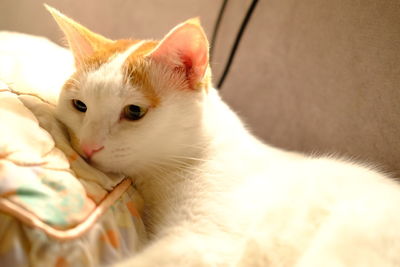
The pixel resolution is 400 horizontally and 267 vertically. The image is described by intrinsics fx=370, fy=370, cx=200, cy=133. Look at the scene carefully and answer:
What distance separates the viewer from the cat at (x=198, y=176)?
2.32 ft

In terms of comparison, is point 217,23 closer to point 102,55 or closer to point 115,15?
point 115,15

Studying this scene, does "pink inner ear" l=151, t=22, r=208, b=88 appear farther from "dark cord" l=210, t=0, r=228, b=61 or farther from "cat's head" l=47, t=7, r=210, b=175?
"dark cord" l=210, t=0, r=228, b=61

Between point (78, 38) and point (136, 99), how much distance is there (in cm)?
26

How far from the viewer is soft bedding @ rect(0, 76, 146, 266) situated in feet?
1.81

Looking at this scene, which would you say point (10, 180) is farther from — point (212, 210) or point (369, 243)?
point (369, 243)

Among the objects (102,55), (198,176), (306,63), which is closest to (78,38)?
(102,55)

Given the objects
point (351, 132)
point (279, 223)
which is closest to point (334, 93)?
point (351, 132)

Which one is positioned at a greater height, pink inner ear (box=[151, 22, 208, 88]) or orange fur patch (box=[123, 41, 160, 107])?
pink inner ear (box=[151, 22, 208, 88])

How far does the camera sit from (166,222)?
79cm

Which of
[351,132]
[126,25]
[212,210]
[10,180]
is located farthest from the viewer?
[126,25]

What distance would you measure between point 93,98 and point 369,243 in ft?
1.99

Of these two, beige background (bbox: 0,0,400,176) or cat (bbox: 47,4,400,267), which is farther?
beige background (bbox: 0,0,400,176)

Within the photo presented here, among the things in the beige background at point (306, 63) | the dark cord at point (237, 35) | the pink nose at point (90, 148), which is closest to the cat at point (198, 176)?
the pink nose at point (90, 148)

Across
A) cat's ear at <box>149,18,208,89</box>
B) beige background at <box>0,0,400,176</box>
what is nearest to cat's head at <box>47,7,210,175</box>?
cat's ear at <box>149,18,208,89</box>
